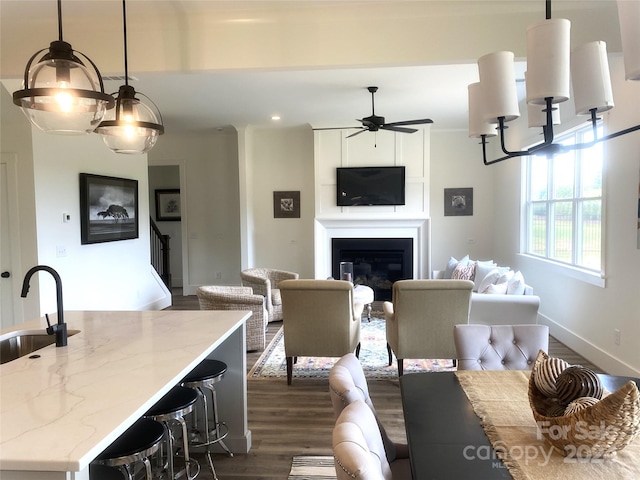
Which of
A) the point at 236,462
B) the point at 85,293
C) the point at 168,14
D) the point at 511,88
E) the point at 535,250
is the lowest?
the point at 236,462

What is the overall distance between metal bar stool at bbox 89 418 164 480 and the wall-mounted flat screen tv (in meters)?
5.60

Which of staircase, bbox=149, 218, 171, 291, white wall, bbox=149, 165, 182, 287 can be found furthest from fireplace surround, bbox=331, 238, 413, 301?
white wall, bbox=149, 165, 182, 287

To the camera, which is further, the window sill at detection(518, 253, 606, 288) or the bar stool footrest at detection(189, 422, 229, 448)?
the window sill at detection(518, 253, 606, 288)

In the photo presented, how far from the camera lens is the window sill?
3.99 metres

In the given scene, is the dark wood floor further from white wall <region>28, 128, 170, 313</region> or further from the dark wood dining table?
white wall <region>28, 128, 170, 313</region>

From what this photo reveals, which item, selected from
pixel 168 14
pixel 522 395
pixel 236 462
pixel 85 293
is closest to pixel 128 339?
pixel 236 462

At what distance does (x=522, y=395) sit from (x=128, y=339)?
5.75 feet

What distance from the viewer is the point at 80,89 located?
69.7 inches

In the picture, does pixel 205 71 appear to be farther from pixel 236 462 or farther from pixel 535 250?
pixel 535 250

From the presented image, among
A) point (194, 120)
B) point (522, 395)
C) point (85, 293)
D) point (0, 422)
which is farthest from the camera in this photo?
point (194, 120)

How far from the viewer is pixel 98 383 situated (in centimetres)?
149

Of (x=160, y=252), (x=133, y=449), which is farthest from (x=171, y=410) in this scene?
(x=160, y=252)

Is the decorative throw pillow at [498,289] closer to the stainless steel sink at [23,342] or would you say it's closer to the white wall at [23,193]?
the stainless steel sink at [23,342]

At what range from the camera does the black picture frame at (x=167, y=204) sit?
884cm
